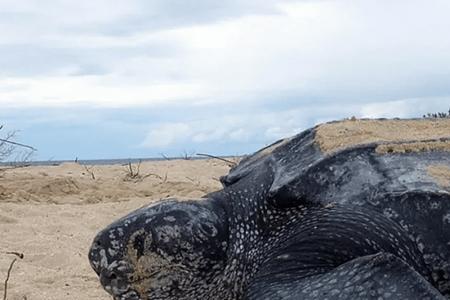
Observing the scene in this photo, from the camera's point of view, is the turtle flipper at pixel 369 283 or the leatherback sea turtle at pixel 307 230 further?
the leatherback sea turtle at pixel 307 230

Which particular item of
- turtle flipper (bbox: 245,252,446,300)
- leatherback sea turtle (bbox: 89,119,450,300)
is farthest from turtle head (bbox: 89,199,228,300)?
turtle flipper (bbox: 245,252,446,300)

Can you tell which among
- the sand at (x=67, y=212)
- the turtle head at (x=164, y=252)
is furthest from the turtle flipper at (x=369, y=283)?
the sand at (x=67, y=212)

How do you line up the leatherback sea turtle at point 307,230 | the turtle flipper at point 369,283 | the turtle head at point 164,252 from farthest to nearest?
the turtle head at point 164,252, the leatherback sea turtle at point 307,230, the turtle flipper at point 369,283

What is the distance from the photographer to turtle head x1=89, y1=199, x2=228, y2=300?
7.35 ft

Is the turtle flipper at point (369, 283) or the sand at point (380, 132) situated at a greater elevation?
the sand at point (380, 132)

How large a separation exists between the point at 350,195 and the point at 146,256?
0.61 metres

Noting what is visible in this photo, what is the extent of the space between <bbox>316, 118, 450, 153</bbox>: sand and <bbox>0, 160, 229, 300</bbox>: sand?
114 centimetres

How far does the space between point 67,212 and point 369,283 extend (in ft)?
12.1

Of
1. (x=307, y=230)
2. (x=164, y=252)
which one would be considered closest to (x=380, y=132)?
(x=307, y=230)

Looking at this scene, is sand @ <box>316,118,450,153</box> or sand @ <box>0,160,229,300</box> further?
sand @ <box>0,160,229,300</box>

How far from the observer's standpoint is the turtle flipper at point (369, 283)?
175 centimetres

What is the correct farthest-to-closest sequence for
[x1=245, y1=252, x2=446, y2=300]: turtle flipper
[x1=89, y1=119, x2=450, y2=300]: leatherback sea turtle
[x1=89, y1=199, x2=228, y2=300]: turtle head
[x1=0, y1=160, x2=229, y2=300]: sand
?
[x1=0, y1=160, x2=229, y2=300]: sand → [x1=89, y1=199, x2=228, y2=300]: turtle head → [x1=89, y1=119, x2=450, y2=300]: leatherback sea turtle → [x1=245, y1=252, x2=446, y2=300]: turtle flipper

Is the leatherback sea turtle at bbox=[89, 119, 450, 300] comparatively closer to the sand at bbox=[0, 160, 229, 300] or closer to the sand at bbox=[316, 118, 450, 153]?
the sand at bbox=[316, 118, 450, 153]

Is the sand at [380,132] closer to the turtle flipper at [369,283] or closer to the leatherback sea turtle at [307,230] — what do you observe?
the leatherback sea turtle at [307,230]
